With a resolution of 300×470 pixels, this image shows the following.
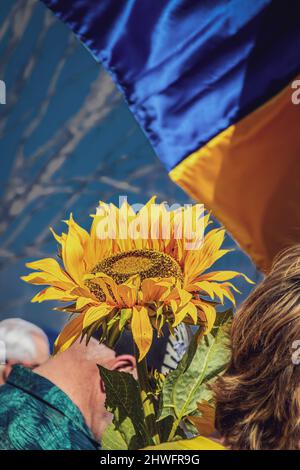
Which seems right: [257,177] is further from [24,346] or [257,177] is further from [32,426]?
[32,426]

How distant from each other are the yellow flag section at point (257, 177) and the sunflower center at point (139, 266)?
1.69 feet

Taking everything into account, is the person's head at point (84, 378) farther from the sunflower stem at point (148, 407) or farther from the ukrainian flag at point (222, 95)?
the ukrainian flag at point (222, 95)

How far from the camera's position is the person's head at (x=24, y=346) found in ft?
4.33

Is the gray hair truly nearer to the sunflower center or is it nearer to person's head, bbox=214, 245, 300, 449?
the sunflower center

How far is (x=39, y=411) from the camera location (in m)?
1.17

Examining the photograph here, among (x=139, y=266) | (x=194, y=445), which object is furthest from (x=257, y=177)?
(x=194, y=445)

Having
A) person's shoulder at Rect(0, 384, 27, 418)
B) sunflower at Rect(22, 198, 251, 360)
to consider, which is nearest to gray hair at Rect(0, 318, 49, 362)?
person's shoulder at Rect(0, 384, 27, 418)

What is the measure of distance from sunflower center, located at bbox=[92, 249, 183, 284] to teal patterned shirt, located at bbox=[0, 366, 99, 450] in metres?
0.25

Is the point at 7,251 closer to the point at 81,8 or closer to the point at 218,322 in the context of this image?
the point at 218,322

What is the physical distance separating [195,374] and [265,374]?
17 centimetres

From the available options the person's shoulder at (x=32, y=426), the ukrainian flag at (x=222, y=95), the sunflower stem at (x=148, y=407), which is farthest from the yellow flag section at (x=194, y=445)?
the ukrainian flag at (x=222, y=95)

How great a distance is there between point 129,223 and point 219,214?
511 millimetres

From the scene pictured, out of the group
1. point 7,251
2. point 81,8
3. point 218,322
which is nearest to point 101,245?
point 218,322

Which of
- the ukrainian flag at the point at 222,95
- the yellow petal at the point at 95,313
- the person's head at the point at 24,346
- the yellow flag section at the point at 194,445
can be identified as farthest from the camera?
the ukrainian flag at the point at 222,95
